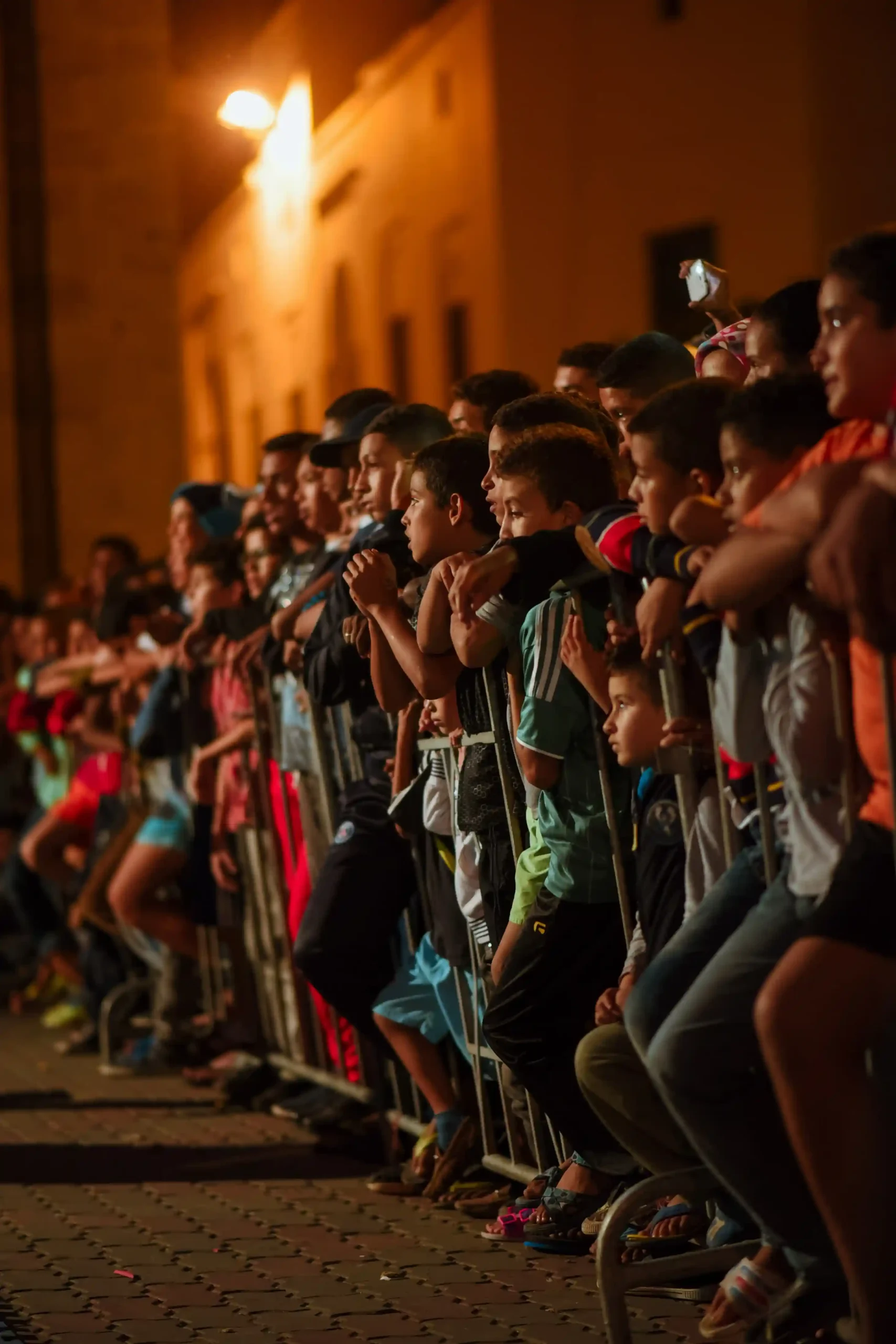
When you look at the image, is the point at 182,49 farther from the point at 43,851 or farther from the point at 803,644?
the point at 803,644

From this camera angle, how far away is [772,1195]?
4703 mm

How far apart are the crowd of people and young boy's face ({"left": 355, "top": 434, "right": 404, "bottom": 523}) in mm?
15

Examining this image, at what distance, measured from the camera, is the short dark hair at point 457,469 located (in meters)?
6.74

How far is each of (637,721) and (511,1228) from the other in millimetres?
1747

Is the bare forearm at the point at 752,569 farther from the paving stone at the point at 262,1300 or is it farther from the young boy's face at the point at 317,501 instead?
the young boy's face at the point at 317,501

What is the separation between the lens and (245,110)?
51.6 ft

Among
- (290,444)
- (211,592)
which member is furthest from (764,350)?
(211,592)

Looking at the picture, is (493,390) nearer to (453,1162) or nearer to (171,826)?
(453,1162)

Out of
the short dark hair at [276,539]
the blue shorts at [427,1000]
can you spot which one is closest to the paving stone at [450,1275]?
the blue shorts at [427,1000]

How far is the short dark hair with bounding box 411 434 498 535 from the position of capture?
22.1ft

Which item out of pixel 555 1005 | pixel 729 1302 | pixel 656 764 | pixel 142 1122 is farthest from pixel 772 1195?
pixel 142 1122

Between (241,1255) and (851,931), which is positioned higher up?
(851,931)

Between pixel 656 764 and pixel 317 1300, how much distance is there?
160cm

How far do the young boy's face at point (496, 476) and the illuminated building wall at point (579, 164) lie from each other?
843 inches
